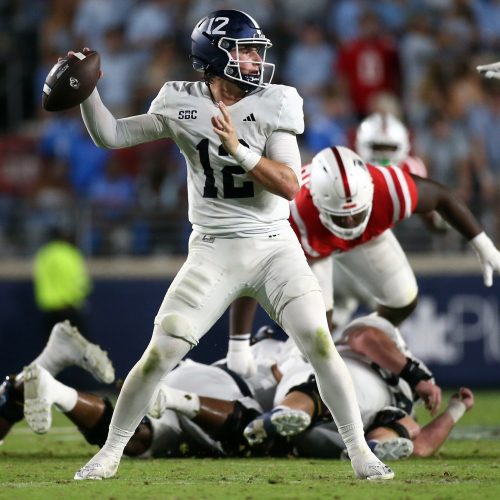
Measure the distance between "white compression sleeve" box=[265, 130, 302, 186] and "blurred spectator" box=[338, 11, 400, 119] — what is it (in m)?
7.12

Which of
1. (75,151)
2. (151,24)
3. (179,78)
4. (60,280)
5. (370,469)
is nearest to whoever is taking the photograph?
(370,469)

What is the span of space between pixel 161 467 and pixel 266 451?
0.82 meters

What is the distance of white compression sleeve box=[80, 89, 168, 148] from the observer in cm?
542

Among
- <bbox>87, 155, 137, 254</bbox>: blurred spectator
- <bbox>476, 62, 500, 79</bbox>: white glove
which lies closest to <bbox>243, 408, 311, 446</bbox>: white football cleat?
<bbox>476, 62, 500, 79</bbox>: white glove

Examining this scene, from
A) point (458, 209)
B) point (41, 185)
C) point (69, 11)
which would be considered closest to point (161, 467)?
point (458, 209)

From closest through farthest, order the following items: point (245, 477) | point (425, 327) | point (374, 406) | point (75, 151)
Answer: point (245, 477), point (374, 406), point (425, 327), point (75, 151)

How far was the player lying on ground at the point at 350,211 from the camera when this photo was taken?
696cm

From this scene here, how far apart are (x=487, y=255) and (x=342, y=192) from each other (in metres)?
0.88

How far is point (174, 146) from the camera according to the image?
39.0ft

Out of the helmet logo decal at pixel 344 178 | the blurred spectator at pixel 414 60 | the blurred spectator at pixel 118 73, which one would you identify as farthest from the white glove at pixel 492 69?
the blurred spectator at pixel 118 73

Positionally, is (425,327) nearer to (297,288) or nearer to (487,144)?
(487,144)

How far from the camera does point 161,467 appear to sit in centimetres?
607

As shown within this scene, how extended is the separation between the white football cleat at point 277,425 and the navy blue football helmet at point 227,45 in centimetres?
164

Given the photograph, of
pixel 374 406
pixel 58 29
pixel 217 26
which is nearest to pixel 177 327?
pixel 217 26
